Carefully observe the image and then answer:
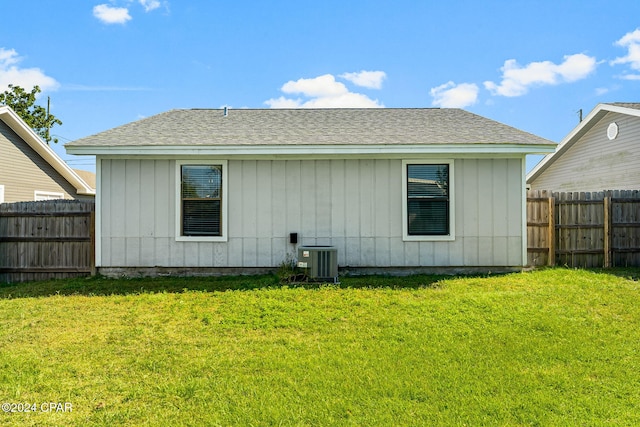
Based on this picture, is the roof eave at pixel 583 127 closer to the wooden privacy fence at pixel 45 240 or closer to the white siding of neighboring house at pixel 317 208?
the white siding of neighboring house at pixel 317 208

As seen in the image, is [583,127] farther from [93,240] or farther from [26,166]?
[26,166]

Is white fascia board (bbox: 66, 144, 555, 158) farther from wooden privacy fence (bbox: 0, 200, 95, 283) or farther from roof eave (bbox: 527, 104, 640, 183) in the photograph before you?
roof eave (bbox: 527, 104, 640, 183)

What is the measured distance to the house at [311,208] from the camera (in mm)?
7805

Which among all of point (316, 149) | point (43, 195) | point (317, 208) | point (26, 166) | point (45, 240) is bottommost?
point (45, 240)

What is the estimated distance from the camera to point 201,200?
7855 mm

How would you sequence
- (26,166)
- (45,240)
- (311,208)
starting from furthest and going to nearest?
(26,166) < (45,240) < (311,208)

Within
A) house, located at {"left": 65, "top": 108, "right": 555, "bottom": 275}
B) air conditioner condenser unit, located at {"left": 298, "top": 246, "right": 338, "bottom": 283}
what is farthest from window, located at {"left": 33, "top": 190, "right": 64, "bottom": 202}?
air conditioner condenser unit, located at {"left": 298, "top": 246, "right": 338, "bottom": 283}

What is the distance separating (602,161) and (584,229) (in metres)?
5.91

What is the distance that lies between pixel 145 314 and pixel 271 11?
7.09m

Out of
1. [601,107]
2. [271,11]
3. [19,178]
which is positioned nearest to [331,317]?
[271,11]

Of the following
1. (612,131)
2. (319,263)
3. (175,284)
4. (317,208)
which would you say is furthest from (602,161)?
(175,284)

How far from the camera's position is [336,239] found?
7812 millimetres

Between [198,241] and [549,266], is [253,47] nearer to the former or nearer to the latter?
[198,241]

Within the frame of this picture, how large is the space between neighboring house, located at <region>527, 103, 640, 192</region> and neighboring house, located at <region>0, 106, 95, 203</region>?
17405 mm
